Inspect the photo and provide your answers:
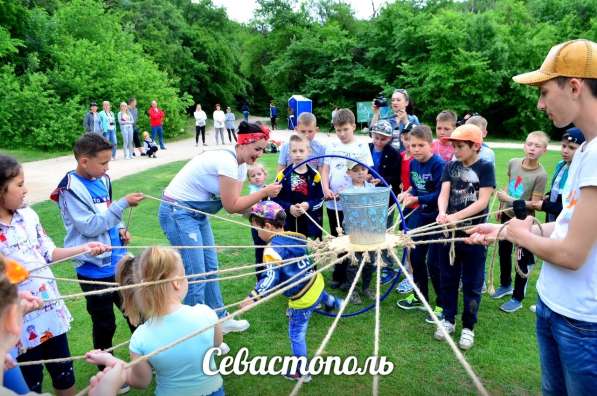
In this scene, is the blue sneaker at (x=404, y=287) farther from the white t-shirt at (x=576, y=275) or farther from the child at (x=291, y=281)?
the white t-shirt at (x=576, y=275)

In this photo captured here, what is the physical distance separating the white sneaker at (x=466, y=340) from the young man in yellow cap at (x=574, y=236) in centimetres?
153

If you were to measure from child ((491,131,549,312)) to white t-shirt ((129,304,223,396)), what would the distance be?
9.21 ft

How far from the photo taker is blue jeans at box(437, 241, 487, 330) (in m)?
3.28

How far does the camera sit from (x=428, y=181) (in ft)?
12.6

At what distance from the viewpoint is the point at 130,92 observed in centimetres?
1809

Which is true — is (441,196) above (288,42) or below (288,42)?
below

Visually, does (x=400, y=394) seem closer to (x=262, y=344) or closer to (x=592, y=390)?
(x=262, y=344)

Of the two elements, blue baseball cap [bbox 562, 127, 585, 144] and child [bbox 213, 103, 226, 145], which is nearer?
blue baseball cap [bbox 562, 127, 585, 144]

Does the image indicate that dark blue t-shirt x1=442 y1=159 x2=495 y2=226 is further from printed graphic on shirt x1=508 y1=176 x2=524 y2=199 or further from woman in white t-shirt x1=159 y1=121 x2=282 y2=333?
woman in white t-shirt x1=159 y1=121 x2=282 y2=333

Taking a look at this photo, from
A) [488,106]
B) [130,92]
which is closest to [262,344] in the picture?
[130,92]

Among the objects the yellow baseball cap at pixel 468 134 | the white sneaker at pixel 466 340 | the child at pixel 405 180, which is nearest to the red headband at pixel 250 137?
the yellow baseball cap at pixel 468 134

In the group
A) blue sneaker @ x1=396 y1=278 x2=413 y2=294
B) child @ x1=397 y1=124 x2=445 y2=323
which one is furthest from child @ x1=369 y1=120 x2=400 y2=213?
blue sneaker @ x1=396 y1=278 x2=413 y2=294

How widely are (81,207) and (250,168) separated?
2.13 meters

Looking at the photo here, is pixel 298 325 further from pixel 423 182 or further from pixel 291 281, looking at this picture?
pixel 423 182
